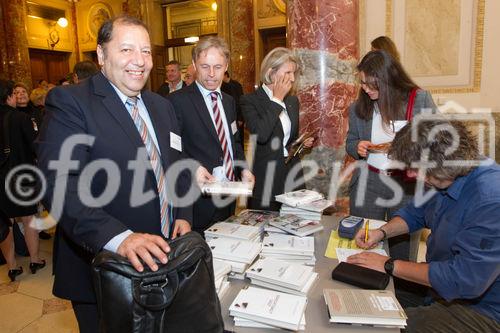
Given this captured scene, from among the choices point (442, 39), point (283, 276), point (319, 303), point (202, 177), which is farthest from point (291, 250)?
point (442, 39)

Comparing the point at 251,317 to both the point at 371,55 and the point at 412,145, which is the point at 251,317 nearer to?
the point at 412,145

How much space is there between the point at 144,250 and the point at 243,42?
8072 millimetres

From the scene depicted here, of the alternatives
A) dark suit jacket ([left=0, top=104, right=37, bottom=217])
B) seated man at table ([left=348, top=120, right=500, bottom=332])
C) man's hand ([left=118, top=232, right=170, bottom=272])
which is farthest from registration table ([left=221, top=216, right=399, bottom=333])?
dark suit jacket ([left=0, top=104, right=37, bottom=217])

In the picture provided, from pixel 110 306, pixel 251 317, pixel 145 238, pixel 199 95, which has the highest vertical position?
pixel 199 95

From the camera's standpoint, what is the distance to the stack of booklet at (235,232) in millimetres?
1788

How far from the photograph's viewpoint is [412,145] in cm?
146

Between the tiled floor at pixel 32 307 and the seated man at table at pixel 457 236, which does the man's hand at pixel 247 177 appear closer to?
the seated man at table at pixel 457 236

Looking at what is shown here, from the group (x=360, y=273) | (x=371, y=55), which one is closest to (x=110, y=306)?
(x=360, y=273)

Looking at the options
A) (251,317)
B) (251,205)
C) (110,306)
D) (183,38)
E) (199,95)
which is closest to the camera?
(110,306)

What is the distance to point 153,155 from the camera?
1549mm

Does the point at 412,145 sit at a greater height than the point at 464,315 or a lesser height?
greater

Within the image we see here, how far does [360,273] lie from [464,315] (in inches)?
15.8

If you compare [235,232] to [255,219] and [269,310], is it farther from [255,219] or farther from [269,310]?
[269,310]

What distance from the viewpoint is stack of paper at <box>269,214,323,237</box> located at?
190cm
